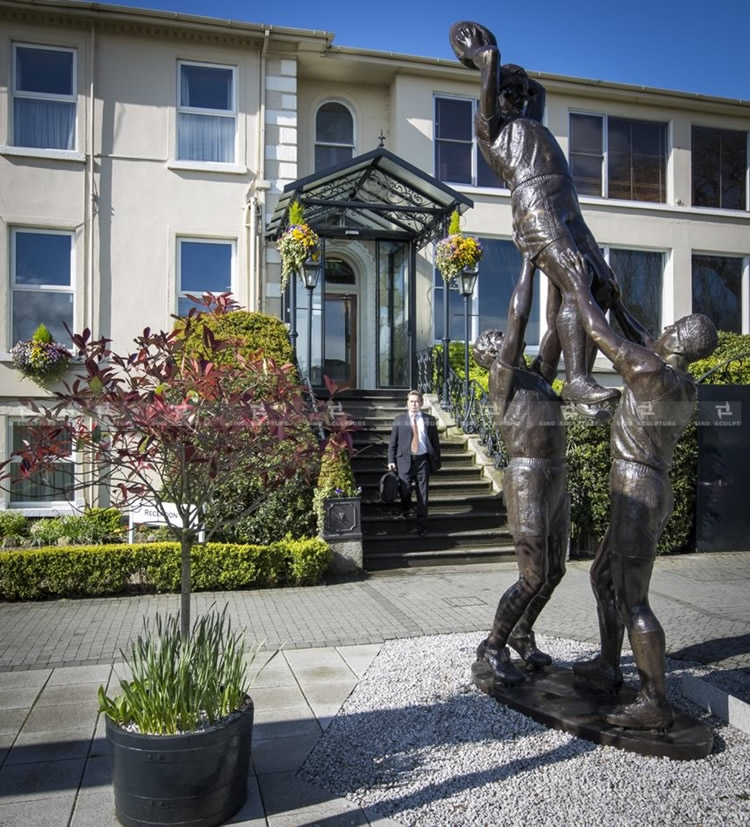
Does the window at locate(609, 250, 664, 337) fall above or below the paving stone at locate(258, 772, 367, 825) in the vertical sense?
above

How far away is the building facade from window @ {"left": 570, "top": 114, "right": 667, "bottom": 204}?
0.05 meters

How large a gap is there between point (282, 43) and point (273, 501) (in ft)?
32.8

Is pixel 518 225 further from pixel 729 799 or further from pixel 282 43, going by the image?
pixel 282 43

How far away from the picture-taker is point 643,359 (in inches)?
154

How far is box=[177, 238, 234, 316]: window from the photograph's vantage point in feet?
46.7

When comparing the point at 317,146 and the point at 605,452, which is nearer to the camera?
the point at 605,452

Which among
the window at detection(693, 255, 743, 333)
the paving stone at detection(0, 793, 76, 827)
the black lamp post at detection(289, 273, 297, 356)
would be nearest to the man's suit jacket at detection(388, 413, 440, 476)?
the black lamp post at detection(289, 273, 297, 356)

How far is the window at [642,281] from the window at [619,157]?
4.46 ft

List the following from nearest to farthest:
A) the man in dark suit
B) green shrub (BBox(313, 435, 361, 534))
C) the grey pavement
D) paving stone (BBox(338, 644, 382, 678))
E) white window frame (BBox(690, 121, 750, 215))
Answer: the grey pavement
paving stone (BBox(338, 644, 382, 678))
green shrub (BBox(313, 435, 361, 534))
the man in dark suit
white window frame (BBox(690, 121, 750, 215))

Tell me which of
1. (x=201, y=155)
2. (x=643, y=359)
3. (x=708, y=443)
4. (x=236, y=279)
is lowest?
(x=708, y=443)

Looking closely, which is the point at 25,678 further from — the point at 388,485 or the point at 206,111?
the point at 206,111

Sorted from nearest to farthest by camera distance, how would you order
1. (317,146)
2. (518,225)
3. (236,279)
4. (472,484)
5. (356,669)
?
1. (518,225)
2. (356,669)
3. (472,484)
4. (236,279)
5. (317,146)

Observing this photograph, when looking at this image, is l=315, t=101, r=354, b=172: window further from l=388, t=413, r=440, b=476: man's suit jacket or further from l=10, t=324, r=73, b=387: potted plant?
l=388, t=413, r=440, b=476: man's suit jacket

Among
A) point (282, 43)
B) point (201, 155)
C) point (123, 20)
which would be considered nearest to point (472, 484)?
point (201, 155)
